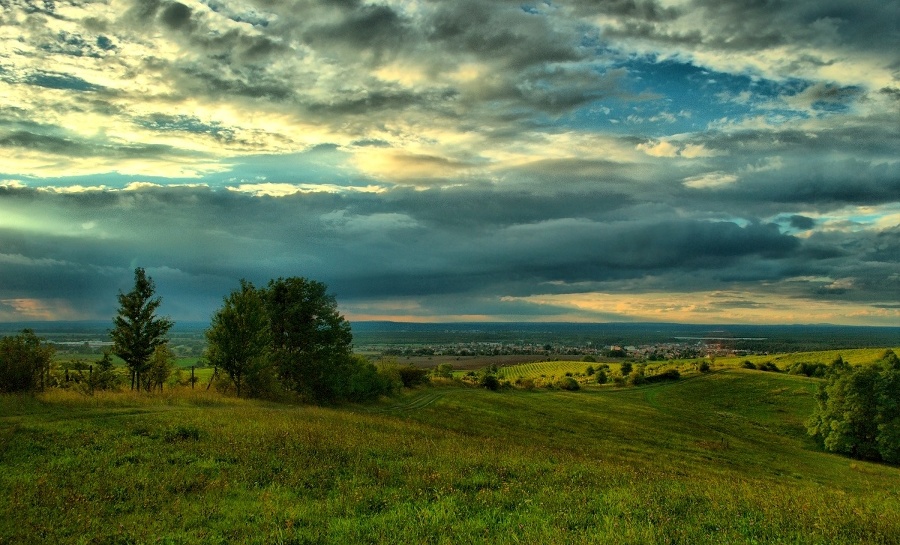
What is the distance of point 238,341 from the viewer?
49781 millimetres

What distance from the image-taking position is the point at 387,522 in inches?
436

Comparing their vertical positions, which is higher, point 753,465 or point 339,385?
point 339,385

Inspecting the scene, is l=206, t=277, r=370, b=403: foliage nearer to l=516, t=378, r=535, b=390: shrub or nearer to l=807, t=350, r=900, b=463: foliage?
l=516, t=378, r=535, b=390: shrub

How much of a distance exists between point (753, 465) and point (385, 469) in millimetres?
50042

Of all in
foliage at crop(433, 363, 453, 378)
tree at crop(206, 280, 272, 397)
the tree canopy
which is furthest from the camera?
foliage at crop(433, 363, 453, 378)

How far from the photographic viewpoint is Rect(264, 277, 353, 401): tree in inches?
2334

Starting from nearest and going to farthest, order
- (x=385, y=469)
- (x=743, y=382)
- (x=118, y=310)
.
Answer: (x=385, y=469) → (x=118, y=310) → (x=743, y=382)

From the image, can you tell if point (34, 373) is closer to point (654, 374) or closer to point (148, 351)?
point (148, 351)

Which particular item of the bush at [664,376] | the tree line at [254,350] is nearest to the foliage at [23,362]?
the tree line at [254,350]

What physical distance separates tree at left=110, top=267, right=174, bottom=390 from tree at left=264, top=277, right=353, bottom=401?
15.4 metres

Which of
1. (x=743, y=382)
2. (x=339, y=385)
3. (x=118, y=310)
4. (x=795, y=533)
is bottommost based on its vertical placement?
(x=743, y=382)

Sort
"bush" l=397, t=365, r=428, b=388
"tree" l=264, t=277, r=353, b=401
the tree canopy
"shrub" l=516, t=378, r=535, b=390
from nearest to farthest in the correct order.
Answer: the tree canopy, "tree" l=264, t=277, r=353, b=401, "bush" l=397, t=365, r=428, b=388, "shrub" l=516, t=378, r=535, b=390

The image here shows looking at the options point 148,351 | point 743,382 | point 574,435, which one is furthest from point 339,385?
point 743,382

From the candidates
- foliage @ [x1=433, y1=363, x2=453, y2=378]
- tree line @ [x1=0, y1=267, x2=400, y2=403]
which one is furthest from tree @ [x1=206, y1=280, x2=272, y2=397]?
foliage @ [x1=433, y1=363, x2=453, y2=378]
